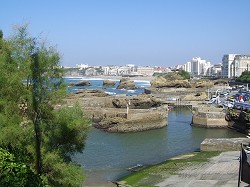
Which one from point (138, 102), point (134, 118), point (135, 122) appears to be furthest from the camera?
point (138, 102)

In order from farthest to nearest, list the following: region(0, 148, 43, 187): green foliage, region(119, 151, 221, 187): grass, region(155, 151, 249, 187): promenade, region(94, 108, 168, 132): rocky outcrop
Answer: region(94, 108, 168, 132): rocky outcrop
region(119, 151, 221, 187): grass
region(155, 151, 249, 187): promenade
region(0, 148, 43, 187): green foliage

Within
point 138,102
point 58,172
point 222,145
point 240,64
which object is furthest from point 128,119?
point 240,64

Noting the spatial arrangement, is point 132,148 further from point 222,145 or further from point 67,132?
point 67,132

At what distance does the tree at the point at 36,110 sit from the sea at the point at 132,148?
6.18 meters

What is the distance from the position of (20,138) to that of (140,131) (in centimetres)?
2869

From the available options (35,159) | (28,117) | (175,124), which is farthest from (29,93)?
(175,124)

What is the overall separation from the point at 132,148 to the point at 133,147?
42 cm

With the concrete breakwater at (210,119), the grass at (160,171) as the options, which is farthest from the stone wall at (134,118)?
the grass at (160,171)

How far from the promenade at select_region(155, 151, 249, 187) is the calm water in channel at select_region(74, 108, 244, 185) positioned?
4.02m

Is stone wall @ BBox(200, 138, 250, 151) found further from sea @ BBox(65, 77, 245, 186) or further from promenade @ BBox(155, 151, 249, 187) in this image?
promenade @ BBox(155, 151, 249, 187)

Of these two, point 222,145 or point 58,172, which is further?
point 222,145

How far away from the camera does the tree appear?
44.0 feet

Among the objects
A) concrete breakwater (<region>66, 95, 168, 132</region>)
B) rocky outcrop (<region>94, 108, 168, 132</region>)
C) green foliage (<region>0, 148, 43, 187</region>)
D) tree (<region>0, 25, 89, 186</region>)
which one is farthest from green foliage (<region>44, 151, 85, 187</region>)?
rocky outcrop (<region>94, 108, 168, 132</region>)

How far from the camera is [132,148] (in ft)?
107
